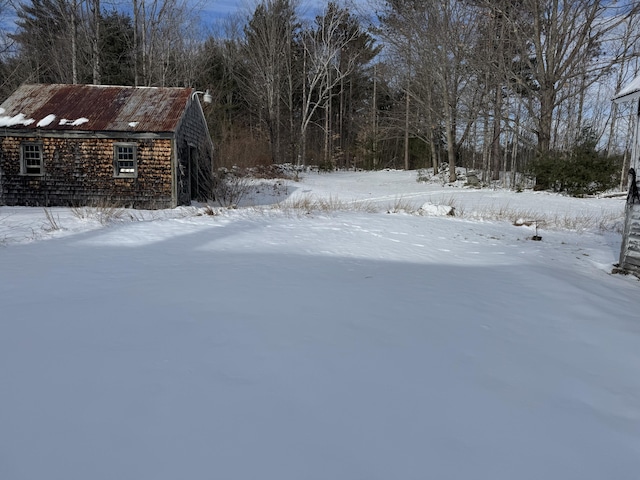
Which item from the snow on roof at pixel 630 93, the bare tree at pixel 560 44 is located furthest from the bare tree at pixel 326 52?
the snow on roof at pixel 630 93

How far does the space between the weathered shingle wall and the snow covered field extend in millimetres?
8024

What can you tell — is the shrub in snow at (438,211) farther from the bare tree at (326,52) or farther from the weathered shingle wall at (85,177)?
the bare tree at (326,52)

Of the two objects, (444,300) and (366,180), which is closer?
(444,300)

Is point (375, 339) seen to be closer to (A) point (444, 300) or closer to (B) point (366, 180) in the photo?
(A) point (444, 300)

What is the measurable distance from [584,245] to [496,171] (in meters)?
17.0

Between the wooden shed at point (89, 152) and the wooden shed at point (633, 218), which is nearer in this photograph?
Result: the wooden shed at point (633, 218)

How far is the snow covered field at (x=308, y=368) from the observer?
173cm

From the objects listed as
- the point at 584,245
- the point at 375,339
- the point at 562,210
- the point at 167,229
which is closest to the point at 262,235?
the point at 167,229

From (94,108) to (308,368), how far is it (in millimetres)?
14274

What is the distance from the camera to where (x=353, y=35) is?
31.8 meters

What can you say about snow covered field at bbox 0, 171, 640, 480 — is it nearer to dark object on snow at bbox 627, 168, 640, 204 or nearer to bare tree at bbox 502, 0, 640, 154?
dark object on snow at bbox 627, 168, 640, 204

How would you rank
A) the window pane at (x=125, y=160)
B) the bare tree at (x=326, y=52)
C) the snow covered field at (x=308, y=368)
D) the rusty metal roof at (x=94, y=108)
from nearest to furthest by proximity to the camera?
the snow covered field at (x=308, y=368) → the rusty metal roof at (x=94, y=108) → the window pane at (x=125, y=160) → the bare tree at (x=326, y=52)

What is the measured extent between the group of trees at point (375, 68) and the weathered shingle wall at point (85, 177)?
8767 mm

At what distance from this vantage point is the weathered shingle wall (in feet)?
42.4
